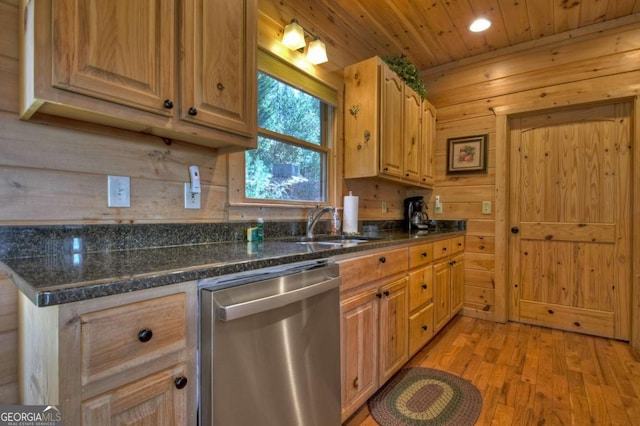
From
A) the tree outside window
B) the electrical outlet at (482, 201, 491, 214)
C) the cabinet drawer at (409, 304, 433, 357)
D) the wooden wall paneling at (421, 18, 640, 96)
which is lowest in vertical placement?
the cabinet drawer at (409, 304, 433, 357)

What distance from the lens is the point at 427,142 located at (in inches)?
125

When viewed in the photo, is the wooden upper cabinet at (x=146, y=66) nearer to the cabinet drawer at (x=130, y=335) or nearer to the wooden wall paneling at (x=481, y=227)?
the cabinet drawer at (x=130, y=335)

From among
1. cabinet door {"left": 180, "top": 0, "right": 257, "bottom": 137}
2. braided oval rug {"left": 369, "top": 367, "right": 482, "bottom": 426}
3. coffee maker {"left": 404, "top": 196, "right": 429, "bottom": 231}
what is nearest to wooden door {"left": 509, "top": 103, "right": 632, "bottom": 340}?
coffee maker {"left": 404, "top": 196, "right": 429, "bottom": 231}

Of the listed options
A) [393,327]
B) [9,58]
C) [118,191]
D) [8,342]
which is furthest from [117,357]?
[393,327]

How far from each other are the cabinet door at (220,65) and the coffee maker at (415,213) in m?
2.18

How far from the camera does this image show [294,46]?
6.28ft

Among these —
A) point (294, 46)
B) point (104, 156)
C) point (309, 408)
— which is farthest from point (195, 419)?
point (294, 46)

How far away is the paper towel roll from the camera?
2.39 metres

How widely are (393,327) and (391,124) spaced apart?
153 cm

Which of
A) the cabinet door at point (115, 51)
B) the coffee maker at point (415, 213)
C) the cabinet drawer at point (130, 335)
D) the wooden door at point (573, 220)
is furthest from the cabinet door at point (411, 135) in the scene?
the cabinet drawer at point (130, 335)

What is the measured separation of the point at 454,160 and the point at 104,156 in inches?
119

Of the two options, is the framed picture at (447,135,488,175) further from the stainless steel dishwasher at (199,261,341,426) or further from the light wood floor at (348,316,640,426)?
the stainless steel dishwasher at (199,261,341,426)

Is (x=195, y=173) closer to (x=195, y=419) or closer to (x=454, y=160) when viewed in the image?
(x=195, y=419)

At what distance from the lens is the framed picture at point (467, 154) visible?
3111 millimetres
